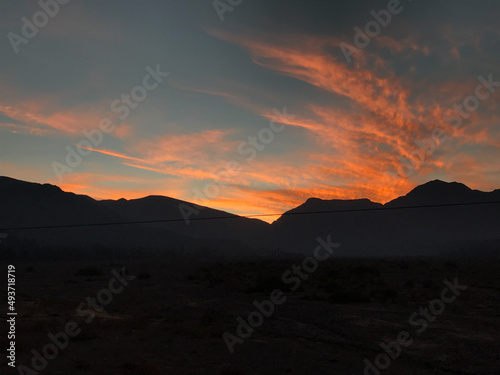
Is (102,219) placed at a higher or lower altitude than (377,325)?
higher

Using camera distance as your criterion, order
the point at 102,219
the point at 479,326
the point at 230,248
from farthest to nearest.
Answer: the point at 230,248, the point at 102,219, the point at 479,326

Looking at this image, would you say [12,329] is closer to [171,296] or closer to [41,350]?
[41,350]

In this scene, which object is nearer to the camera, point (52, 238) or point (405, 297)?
point (405, 297)

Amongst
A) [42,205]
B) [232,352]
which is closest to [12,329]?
[232,352]

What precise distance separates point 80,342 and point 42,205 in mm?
152741

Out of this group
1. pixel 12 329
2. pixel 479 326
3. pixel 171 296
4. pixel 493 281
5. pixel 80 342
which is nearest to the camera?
pixel 80 342

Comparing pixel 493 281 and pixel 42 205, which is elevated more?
pixel 42 205

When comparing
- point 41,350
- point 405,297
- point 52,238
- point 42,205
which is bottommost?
point 41,350

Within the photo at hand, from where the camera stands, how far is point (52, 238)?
14362cm

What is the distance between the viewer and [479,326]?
698 inches

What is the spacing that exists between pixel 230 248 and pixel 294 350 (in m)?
170

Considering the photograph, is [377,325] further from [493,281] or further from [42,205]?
[42,205]

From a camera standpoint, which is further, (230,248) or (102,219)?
(230,248)

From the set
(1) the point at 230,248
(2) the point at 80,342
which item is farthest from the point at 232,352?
(1) the point at 230,248
